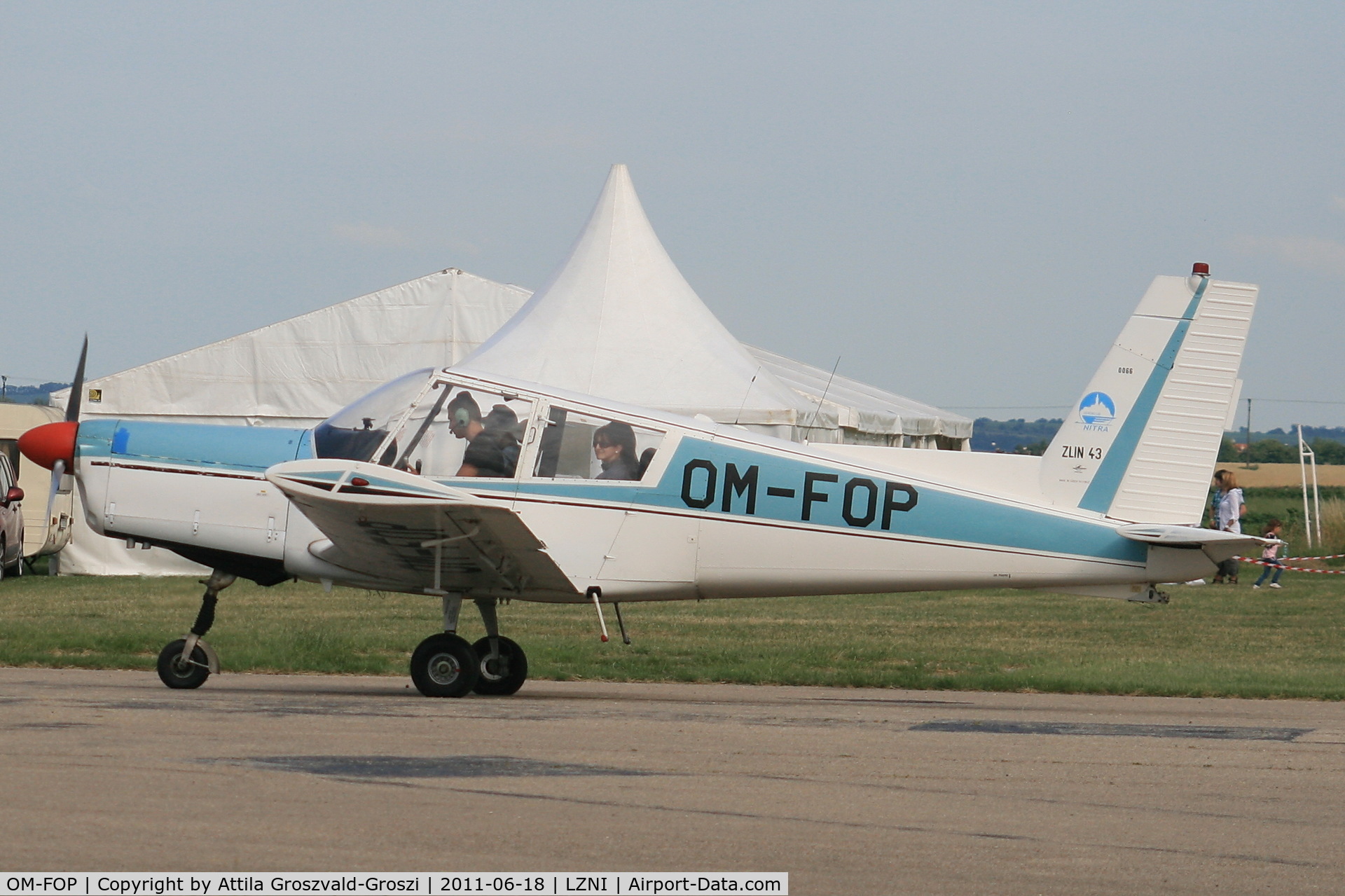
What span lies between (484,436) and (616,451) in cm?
86

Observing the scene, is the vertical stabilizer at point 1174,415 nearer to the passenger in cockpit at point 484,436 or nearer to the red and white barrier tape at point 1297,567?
the passenger in cockpit at point 484,436

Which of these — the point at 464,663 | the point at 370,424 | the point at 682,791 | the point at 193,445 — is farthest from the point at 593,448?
the point at 682,791

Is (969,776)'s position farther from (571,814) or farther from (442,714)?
(442,714)

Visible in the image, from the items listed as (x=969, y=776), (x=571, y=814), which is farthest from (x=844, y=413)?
(x=571, y=814)

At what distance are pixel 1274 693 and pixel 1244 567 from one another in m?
16.2

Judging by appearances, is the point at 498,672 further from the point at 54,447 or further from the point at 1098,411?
the point at 1098,411

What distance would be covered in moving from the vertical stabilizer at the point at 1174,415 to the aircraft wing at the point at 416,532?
3626 millimetres

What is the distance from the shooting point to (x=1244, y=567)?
26.4 m

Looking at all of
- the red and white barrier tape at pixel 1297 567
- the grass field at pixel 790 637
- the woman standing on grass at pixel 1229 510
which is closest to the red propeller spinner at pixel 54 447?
the grass field at pixel 790 637

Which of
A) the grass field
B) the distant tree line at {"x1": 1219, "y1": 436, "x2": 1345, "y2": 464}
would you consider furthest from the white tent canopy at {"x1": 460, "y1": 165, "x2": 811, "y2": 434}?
the distant tree line at {"x1": 1219, "y1": 436, "x2": 1345, "y2": 464}

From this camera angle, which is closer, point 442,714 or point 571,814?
point 571,814

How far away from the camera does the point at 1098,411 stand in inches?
403

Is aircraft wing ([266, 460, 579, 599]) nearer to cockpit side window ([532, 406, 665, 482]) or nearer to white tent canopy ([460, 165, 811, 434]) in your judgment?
cockpit side window ([532, 406, 665, 482])

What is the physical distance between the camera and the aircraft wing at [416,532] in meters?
9.02
